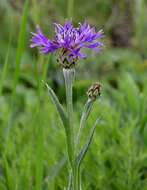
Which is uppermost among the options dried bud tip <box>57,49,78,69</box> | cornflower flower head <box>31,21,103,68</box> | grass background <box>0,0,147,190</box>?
cornflower flower head <box>31,21,103,68</box>

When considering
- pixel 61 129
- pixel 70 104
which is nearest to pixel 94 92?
pixel 70 104

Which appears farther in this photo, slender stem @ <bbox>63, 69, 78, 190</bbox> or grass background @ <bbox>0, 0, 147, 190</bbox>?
grass background @ <bbox>0, 0, 147, 190</bbox>

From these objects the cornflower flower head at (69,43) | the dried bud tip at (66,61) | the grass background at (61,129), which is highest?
the cornflower flower head at (69,43)

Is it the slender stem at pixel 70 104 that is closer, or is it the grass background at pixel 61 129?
the slender stem at pixel 70 104

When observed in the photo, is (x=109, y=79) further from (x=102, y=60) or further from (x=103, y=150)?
(x=103, y=150)

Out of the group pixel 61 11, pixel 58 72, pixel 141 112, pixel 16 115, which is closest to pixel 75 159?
pixel 141 112

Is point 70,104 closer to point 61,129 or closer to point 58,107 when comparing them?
point 58,107

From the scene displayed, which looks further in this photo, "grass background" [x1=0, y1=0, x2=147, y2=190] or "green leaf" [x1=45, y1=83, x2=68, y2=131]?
"grass background" [x1=0, y1=0, x2=147, y2=190]

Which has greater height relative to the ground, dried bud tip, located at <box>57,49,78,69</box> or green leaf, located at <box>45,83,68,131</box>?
dried bud tip, located at <box>57,49,78,69</box>
